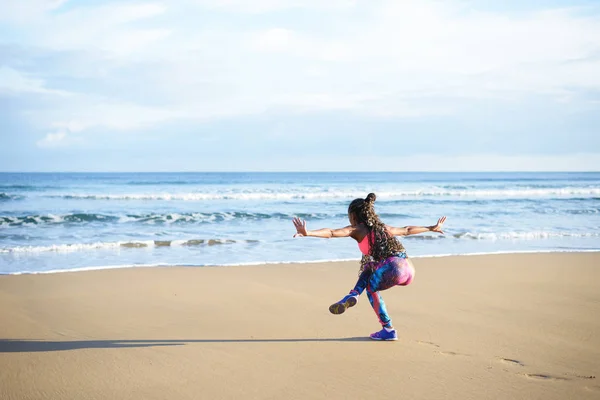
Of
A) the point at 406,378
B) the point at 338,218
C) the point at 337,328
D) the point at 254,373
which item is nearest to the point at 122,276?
the point at 337,328

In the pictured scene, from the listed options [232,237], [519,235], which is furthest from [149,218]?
[519,235]

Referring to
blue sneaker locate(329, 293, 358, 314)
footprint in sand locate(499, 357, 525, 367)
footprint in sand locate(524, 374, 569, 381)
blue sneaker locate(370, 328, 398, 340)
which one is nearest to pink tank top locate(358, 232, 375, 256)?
blue sneaker locate(329, 293, 358, 314)

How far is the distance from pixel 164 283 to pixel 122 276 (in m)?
0.99

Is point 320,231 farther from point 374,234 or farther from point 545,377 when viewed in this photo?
point 545,377

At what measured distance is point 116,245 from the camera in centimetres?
1274

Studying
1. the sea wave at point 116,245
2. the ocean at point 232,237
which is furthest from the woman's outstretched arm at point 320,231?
the sea wave at point 116,245

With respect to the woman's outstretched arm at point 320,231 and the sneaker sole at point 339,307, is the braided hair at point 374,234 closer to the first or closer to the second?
the woman's outstretched arm at point 320,231

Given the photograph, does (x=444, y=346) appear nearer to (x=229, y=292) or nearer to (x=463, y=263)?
(x=229, y=292)

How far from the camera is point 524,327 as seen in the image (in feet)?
19.8

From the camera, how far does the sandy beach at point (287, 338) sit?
169 inches

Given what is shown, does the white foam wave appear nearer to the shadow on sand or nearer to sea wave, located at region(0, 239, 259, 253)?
sea wave, located at region(0, 239, 259, 253)

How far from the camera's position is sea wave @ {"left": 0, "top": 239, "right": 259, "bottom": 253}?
39.5 ft

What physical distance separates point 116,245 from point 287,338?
823cm

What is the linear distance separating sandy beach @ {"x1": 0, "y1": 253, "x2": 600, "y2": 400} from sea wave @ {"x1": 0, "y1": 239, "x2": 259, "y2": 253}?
11.2 ft
